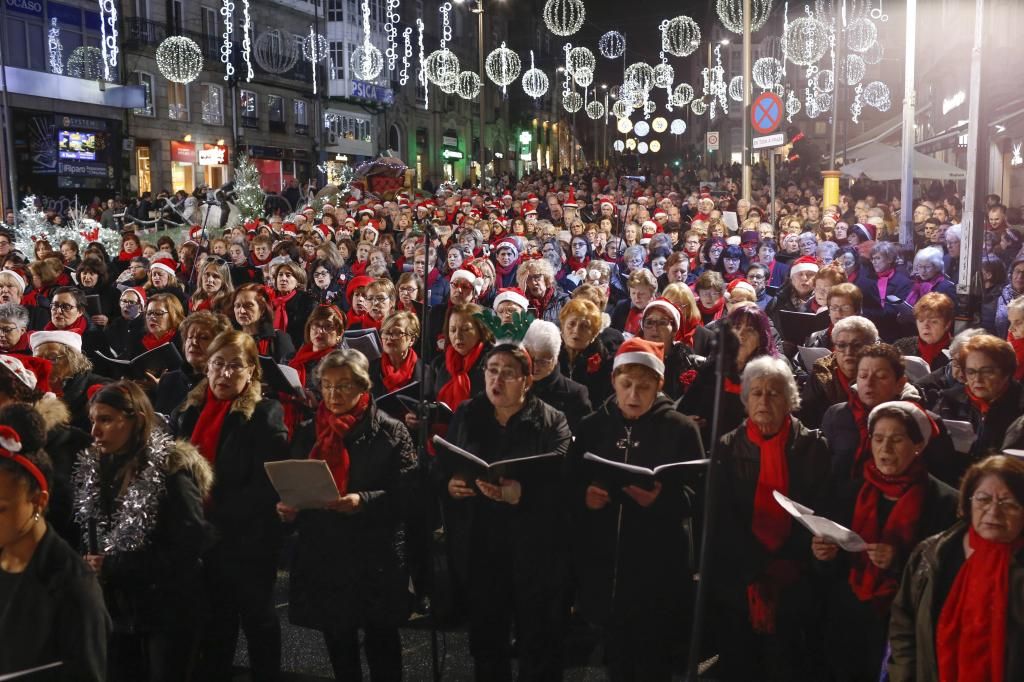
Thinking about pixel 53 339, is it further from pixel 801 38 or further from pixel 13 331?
pixel 801 38

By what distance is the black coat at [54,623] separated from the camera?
3.15m

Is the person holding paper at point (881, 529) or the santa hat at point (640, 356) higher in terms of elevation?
the santa hat at point (640, 356)

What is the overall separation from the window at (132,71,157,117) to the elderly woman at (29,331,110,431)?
31.8 m

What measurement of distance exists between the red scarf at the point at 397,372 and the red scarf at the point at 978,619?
3.91 meters

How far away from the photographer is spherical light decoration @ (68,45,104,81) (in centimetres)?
3259

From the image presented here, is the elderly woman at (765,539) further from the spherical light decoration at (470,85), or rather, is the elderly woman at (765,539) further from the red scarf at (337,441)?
the spherical light decoration at (470,85)

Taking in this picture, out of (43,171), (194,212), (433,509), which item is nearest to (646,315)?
(433,509)

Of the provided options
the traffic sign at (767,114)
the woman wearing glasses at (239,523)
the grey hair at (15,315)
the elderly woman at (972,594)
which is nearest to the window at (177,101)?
the traffic sign at (767,114)

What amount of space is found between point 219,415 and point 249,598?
0.88 m

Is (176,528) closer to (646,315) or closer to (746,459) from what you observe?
(746,459)

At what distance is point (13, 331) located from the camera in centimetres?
660

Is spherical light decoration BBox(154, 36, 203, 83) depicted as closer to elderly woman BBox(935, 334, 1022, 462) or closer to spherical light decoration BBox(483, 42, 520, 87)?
spherical light decoration BBox(483, 42, 520, 87)

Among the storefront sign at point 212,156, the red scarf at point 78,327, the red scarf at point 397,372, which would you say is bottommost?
the red scarf at point 397,372

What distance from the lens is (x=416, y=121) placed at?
57.2 meters
